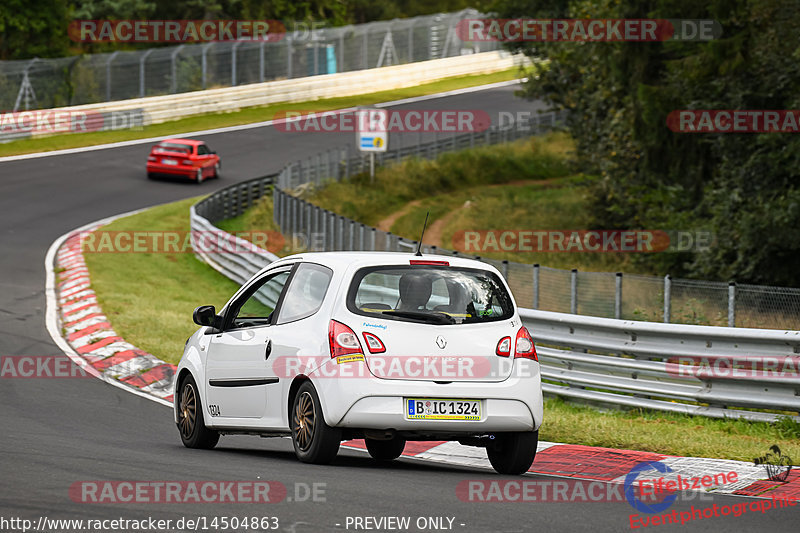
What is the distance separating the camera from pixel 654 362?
12250 millimetres

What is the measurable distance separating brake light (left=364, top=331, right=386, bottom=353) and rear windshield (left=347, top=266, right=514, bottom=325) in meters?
0.17

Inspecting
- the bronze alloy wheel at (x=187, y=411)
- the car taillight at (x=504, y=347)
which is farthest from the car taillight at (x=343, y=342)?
the bronze alloy wheel at (x=187, y=411)

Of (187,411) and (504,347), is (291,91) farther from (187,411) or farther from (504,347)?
(504,347)

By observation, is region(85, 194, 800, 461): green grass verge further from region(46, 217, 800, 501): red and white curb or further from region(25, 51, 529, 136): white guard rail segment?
region(25, 51, 529, 136): white guard rail segment

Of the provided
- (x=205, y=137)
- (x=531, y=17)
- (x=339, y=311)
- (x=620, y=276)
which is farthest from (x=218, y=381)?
(x=205, y=137)

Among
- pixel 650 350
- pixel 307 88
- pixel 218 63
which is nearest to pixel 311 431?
pixel 650 350

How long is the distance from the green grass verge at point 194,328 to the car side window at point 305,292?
2833 millimetres

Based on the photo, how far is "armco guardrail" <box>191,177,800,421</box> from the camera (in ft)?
36.7

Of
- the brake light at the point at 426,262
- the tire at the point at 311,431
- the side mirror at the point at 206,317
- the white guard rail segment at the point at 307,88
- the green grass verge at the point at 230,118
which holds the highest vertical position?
the brake light at the point at 426,262

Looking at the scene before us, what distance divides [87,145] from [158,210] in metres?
12.6

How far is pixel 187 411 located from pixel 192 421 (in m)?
0.18

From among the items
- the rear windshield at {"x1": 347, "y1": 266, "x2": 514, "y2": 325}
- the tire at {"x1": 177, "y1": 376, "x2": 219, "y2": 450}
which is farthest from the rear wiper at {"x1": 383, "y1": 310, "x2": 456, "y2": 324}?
the tire at {"x1": 177, "y1": 376, "x2": 219, "y2": 450}

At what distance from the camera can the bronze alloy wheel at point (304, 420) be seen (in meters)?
8.73

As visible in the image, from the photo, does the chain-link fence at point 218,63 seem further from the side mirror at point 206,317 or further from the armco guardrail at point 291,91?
the side mirror at point 206,317
